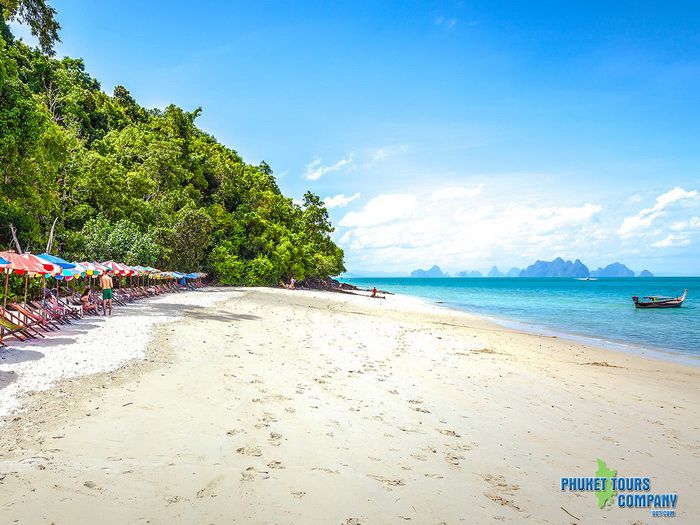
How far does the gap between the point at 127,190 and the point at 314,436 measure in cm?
3953

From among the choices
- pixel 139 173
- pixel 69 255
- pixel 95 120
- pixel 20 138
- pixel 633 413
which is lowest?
pixel 633 413

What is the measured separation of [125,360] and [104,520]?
244 inches

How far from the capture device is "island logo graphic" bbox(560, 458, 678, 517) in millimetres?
4555

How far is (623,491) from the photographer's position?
4.88m

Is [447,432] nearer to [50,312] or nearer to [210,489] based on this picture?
[210,489]

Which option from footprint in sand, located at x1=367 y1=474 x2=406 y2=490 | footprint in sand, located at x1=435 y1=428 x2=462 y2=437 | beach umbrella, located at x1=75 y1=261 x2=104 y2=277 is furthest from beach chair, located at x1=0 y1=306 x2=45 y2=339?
footprint in sand, located at x1=435 y1=428 x2=462 y2=437

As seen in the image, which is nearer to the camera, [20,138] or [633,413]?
[633,413]

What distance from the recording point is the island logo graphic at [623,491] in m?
4.55

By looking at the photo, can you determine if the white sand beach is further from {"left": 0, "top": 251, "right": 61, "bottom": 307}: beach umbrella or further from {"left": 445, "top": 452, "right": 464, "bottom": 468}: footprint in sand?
{"left": 0, "top": 251, "right": 61, "bottom": 307}: beach umbrella

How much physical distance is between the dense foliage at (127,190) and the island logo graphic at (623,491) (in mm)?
18162

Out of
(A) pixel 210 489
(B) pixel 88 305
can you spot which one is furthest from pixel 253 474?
(B) pixel 88 305

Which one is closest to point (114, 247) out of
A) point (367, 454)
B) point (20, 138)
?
point (20, 138)

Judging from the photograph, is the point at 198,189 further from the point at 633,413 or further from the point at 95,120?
the point at 633,413

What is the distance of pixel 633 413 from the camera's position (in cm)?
789
